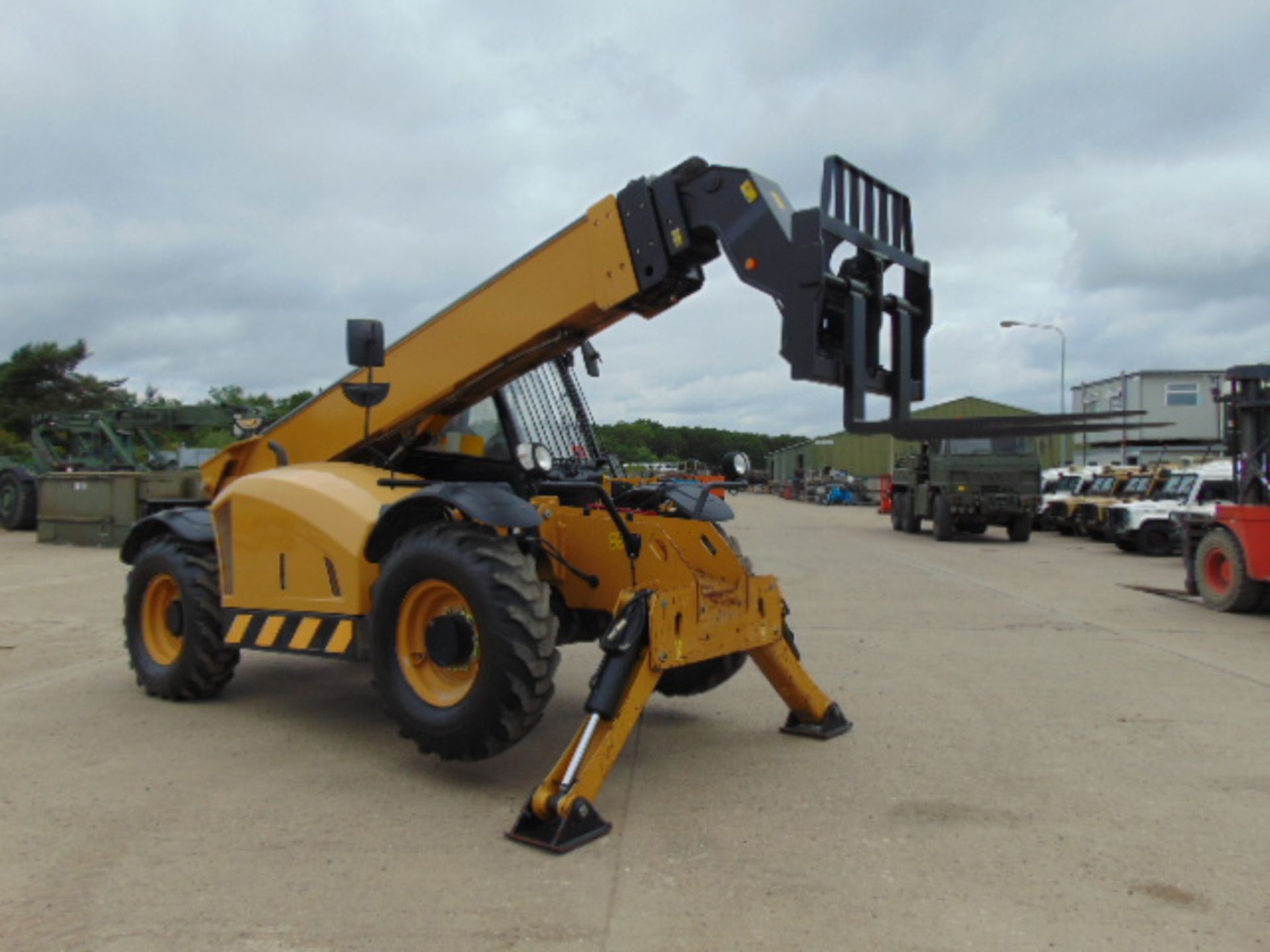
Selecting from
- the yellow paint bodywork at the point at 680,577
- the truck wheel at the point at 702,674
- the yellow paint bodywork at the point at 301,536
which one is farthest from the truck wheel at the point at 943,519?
the yellow paint bodywork at the point at 301,536

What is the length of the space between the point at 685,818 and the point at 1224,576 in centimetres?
970

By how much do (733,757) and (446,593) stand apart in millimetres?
1790

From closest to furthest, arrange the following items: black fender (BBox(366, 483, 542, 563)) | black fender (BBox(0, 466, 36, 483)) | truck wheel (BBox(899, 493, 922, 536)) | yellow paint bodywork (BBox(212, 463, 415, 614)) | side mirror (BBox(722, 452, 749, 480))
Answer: black fender (BBox(366, 483, 542, 563)) → yellow paint bodywork (BBox(212, 463, 415, 614)) → side mirror (BBox(722, 452, 749, 480)) → black fender (BBox(0, 466, 36, 483)) → truck wheel (BBox(899, 493, 922, 536))

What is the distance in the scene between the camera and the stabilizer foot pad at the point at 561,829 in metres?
Result: 3.96

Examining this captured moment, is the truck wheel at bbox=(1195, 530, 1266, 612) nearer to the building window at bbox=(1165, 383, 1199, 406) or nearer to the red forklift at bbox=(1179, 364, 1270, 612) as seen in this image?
the red forklift at bbox=(1179, 364, 1270, 612)

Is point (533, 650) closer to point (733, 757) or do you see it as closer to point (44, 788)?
point (733, 757)

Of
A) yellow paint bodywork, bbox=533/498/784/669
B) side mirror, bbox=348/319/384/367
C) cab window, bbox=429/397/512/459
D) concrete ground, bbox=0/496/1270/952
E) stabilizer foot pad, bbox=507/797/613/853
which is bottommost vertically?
concrete ground, bbox=0/496/1270/952

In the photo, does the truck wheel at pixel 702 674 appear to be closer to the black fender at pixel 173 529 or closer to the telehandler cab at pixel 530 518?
the telehandler cab at pixel 530 518

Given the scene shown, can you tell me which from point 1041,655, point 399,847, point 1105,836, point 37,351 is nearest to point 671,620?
point 399,847

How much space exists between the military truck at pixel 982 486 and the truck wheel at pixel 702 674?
16.6 meters

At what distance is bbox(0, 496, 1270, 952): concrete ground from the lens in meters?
3.35

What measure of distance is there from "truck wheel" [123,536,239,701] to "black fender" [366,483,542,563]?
5.71 ft

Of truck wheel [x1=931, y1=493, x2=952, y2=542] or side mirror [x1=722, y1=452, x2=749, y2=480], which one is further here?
truck wheel [x1=931, y1=493, x2=952, y2=542]

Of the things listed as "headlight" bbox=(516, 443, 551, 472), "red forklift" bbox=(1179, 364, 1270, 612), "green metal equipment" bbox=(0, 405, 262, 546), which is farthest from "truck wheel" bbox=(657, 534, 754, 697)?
"green metal equipment" bbox=(0, 405, 262, 546)
